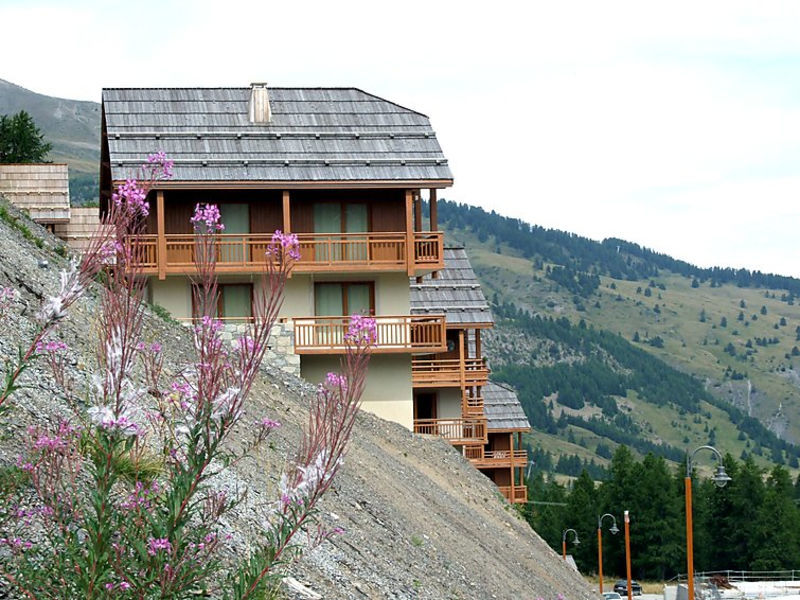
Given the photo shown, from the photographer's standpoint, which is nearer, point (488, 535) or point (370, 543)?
point (370, 543)

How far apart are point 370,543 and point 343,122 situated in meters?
21.4

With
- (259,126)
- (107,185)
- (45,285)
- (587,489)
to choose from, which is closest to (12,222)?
(45,285)

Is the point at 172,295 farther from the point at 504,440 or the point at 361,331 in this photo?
the point at 504,440

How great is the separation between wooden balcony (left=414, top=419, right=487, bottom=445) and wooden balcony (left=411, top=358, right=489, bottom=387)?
1249 mm

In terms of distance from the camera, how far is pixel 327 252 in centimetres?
3759

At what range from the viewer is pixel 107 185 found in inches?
1750

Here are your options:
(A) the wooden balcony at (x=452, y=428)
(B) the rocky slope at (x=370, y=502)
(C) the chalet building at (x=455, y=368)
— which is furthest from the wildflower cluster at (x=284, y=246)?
(A) the wooden balcony at (x=452, y=428)

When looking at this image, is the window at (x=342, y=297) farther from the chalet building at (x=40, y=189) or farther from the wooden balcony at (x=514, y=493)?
the wooden balcony at (x=514, y=493)

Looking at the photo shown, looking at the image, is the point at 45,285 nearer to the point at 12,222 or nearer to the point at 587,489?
the point at 12,222

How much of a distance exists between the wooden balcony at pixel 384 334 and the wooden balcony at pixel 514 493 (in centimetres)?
2072

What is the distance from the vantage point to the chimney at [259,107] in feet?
Result: 128

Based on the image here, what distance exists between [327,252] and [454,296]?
1569 cm

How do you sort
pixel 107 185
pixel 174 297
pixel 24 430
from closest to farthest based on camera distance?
pixel 24 430 → pixel 174 297 → pixel 107 185

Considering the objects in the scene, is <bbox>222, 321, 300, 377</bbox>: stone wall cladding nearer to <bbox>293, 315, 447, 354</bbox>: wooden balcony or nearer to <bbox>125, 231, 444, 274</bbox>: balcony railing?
<bbox>293, 315, 447, 354</bbox>: wooden balcony
